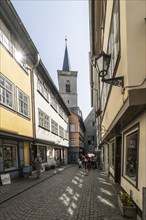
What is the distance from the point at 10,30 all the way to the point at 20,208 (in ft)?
33.9

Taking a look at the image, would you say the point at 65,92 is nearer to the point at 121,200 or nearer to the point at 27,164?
the point at 27,164

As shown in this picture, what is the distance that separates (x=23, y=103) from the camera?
1515 cm

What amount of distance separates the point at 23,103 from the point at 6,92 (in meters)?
2.83

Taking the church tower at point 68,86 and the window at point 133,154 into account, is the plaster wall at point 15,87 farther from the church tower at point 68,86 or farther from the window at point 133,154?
the church tower at point 68,86

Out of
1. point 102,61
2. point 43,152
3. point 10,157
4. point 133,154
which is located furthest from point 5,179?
point 43,152

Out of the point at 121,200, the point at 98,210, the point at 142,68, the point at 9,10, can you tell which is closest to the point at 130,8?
the point at 142,68

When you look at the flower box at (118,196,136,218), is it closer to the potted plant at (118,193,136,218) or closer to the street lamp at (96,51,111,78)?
the potted plant at (118,193,136,218)

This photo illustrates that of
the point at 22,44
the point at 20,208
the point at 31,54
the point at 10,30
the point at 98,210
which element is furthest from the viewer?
the point at 31,54

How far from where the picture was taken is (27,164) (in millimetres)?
15750

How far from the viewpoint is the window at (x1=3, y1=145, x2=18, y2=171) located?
41.8 ft

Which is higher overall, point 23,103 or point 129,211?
point 23,103

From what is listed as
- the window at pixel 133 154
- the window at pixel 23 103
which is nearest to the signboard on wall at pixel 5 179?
the window at pixel 23 103

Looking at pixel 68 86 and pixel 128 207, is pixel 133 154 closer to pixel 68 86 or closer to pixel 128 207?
pixel 128 207

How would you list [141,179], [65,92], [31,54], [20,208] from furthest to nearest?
1. [65,92]
2. [31,54]
3. [20,208]
4. [141,179]
